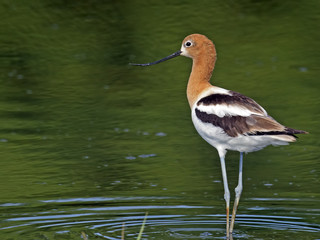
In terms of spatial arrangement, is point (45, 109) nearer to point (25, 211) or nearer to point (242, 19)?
point (25, 211)

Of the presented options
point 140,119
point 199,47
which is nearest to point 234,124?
point 199,47

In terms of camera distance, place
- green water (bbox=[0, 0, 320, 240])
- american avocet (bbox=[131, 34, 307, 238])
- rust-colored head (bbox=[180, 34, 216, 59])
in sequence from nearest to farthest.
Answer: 1. american avocet (bbox=[131, 34, 307, 238])
2. green water (bbox=[0, 0, 320, 240])
3. rust-colored head (bbox=[180, 34, 216, 59])

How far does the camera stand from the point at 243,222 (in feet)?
26.5

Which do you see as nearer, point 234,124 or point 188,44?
point 234,124

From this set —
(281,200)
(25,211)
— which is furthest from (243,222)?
(25,211)

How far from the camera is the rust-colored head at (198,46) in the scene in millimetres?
8555

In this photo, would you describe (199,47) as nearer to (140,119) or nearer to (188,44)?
(188,44)

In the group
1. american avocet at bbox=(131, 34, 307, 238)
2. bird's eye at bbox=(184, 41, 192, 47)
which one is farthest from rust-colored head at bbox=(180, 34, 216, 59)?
american avocet at bbox=(131, 34, 307, 238)

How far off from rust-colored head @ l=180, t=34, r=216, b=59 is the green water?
1.48 metres

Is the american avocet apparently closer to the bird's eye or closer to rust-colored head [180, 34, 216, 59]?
rust-colored head [180, 34, 216, 59]

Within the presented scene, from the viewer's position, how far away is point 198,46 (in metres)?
8.58

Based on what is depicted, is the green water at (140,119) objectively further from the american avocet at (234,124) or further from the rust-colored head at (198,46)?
the rust-colored head at (198,46)

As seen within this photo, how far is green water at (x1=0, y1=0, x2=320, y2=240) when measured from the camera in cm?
821

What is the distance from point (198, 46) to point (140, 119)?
352 centimetres
